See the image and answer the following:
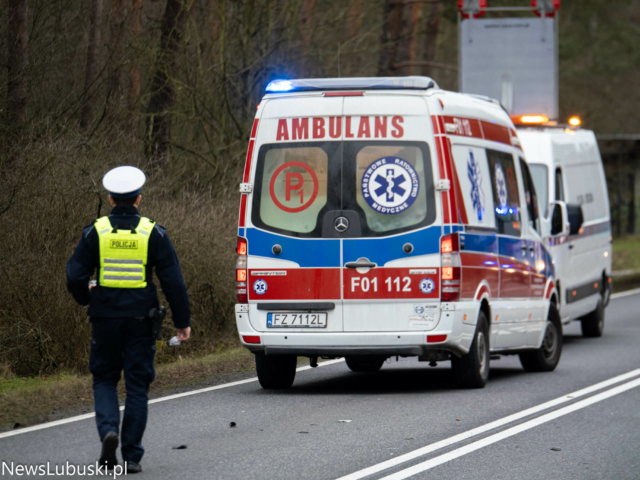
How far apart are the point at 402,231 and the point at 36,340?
4403 millimetres

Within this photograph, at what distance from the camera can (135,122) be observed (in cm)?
1653

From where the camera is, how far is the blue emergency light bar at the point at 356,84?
10266 mm

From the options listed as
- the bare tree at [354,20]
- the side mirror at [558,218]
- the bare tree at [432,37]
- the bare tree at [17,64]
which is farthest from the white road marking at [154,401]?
the bare tree at [432,37]

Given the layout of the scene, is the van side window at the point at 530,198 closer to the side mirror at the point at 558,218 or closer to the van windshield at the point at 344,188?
the side mirror at the point at 558,218

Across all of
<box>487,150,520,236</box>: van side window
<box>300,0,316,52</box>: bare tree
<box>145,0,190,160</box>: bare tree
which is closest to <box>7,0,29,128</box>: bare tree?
<box>145,0,190,160</box>: bare tree

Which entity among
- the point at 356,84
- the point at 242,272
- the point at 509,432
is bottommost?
the point at 509,432

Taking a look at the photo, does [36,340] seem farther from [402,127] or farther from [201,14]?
[201,14]

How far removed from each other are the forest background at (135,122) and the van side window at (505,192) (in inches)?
169

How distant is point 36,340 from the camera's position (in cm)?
1229

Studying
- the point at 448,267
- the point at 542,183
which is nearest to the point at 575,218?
the point at 542,183

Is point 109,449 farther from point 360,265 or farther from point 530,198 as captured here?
point 530,198

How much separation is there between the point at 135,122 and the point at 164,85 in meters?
0.97

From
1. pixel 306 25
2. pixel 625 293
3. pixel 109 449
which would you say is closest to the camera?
pixel 109 449

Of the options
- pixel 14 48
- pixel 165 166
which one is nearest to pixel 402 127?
pixel 14 48
